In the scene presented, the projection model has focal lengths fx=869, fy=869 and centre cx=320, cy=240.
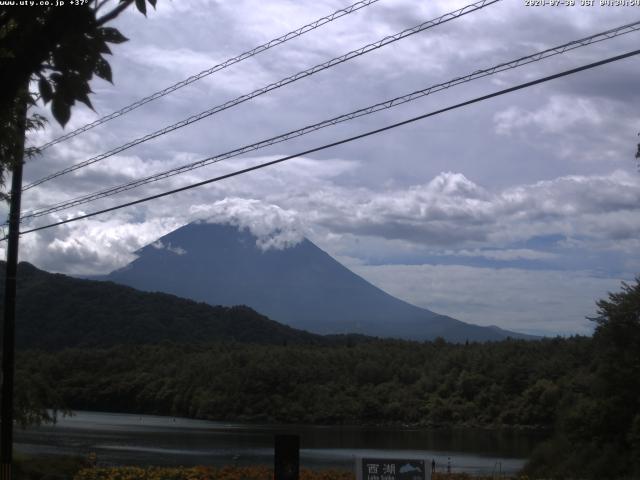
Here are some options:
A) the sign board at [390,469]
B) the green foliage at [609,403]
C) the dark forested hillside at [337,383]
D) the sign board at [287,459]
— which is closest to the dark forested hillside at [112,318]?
the dark forested hillside at [337,383]

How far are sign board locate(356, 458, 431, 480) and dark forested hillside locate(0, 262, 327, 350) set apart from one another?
344 ft

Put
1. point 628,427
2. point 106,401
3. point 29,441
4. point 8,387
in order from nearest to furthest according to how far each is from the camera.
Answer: point 8,387, point 628,427, point 29,441, point 106,401

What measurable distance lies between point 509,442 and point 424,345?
49505mm

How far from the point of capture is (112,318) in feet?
456

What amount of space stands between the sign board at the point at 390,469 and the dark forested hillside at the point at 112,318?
10474 cm

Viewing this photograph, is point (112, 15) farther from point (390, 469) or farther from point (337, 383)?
point (337, 383)

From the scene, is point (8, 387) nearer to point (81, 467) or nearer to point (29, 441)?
point (81, 467)

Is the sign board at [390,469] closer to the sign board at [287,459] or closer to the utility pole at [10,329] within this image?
the sign board at [287,459]

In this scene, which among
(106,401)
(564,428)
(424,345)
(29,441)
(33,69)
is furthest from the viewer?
(424,345)

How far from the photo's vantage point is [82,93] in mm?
4402

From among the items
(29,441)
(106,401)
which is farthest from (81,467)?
(106,401)

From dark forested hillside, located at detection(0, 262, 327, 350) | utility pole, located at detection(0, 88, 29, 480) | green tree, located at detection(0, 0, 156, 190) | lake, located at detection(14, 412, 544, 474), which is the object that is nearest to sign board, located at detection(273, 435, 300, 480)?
utility pole, located at detection(0, 88, 29, 480)

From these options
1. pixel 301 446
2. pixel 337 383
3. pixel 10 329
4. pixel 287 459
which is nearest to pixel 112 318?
pixel 337 383

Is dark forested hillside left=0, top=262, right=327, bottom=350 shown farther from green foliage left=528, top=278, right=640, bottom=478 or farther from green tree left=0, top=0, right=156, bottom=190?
green tree left=0, top=0, right=156, bottom=190
